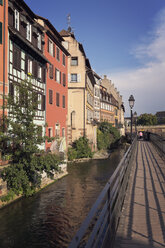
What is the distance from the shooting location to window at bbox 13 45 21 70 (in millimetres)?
18052

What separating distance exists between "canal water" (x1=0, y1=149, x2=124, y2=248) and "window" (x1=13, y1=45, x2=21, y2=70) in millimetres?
9217

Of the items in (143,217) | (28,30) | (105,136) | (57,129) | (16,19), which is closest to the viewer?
(143,217)

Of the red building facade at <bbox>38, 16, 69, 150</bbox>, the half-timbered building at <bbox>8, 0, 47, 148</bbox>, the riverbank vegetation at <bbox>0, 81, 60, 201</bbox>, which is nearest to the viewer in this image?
the riverbank vegetation at <bbox>0, 81, 60, 201</bbox>

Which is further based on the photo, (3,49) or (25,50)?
(25,50)

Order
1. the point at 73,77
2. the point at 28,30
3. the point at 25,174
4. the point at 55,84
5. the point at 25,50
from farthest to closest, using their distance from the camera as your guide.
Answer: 1. the point at 73,77
2. the point at 55,84
3. the point at 28,30
4. the point at 25,50
5. the point at 25,174

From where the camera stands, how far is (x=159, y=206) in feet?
21.9

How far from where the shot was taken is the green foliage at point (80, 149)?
34.1 metres

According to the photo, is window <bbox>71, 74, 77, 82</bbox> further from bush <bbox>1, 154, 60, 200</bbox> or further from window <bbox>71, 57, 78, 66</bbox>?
bush <bbox>1, 154, 60, 200</bbox>

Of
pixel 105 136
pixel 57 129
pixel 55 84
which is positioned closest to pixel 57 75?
pixel 55 84

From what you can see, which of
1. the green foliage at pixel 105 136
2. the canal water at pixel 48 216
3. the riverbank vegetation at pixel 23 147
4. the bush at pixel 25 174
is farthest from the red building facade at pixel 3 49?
the green foliage at pixel 105 136

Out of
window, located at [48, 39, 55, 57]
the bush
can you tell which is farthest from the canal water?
window, located at [48, 39, 55, 57]

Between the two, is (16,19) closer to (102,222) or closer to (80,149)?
(102,222)

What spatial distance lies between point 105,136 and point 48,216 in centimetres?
3568

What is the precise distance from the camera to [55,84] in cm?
2803
